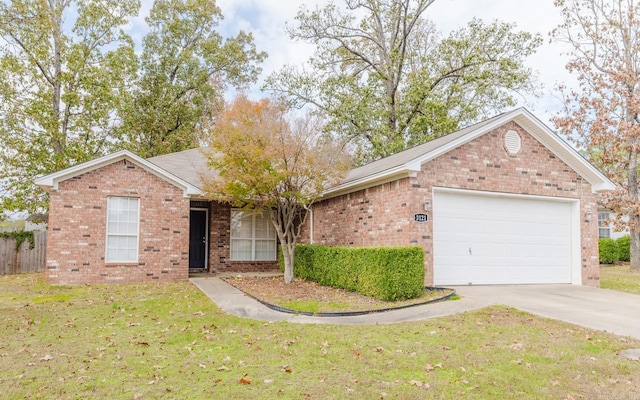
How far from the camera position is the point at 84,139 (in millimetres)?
24422

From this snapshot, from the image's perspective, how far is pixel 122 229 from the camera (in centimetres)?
1366

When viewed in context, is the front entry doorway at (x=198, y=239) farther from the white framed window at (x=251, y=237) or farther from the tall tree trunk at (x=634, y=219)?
the tall tree trunk at (x=634, y=219)

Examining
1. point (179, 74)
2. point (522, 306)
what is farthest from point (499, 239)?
point (179, 74)

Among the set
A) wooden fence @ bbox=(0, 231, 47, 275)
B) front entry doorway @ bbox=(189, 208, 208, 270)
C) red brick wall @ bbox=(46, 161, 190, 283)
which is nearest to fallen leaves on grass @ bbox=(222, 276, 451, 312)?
red brick wall @ bbox=(46, 161, 190, 283)

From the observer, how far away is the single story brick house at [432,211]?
11227mm

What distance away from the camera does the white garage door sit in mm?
11273

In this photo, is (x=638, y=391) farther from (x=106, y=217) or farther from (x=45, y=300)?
(x=106, y=217)

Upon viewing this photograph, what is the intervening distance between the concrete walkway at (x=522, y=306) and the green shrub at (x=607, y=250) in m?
14.1

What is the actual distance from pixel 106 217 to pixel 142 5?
Result: 1982cm

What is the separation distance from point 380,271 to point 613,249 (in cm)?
2012

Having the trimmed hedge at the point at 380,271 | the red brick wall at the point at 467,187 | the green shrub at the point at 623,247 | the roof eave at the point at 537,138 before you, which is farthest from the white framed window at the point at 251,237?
the green shrub at the point at 623,247

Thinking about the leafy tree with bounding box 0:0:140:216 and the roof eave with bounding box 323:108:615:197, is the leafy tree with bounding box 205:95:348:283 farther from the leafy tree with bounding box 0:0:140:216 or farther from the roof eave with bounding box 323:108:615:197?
the leafy tree with bounding box 0:0:140:216

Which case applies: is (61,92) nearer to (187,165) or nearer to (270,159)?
(187,165)

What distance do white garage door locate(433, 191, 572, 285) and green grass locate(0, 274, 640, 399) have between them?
2.87 meters
